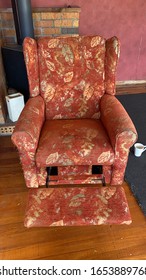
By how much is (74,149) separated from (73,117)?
479 millimetres

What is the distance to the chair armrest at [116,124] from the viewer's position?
1.30 metres

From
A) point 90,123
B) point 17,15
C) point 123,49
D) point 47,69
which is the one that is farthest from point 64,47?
point 123,49

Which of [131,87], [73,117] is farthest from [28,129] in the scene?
[131,87]

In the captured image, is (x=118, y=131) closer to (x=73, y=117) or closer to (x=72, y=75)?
(x=73, y=117)

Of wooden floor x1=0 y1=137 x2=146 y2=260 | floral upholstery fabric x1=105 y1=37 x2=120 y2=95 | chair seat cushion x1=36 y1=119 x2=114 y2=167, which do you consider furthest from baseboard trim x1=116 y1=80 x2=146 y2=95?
wooden floor x1=0 y1=137 x2=146 y2=260

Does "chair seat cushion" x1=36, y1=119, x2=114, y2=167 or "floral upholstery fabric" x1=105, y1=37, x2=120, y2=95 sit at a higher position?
"floral upholstery fabric" x1=105, y1=37, x2=120, y2=95

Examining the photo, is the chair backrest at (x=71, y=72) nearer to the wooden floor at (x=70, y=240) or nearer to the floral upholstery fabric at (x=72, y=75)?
the floral upholstery fabric at (x=72, y=75)

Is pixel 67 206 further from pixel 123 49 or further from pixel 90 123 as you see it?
pixel 123 49

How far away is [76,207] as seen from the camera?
1173 millimetres

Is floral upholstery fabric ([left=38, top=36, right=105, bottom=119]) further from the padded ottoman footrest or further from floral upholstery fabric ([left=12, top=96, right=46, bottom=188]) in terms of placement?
the padded ottoman footrest

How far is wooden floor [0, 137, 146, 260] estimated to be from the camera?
123 cm

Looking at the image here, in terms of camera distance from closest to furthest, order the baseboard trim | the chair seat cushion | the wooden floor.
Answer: the wooden floor, the chair seat cushion, the baseboard trim

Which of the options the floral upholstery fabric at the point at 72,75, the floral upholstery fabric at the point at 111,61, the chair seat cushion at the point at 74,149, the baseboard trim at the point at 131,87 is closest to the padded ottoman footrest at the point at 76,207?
the chair seat cushion at the point at 74,149

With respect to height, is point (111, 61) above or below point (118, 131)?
above
